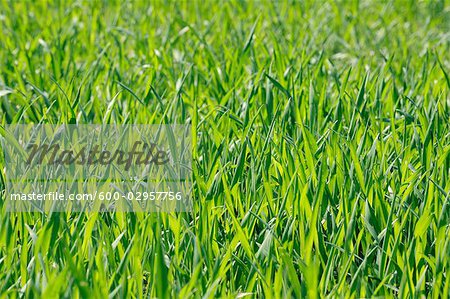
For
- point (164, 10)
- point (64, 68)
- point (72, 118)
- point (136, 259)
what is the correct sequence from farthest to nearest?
point (164, 10) → point (64, 68) → point (72, 118) → point (136, 259)

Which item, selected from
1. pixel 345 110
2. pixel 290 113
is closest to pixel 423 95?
pixel 345 110

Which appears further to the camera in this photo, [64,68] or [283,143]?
[64,68]

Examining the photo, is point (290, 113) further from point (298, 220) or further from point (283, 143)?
point (298, 220)

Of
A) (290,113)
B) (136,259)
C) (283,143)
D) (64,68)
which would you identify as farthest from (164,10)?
(136,259)

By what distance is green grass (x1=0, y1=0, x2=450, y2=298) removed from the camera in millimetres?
1763

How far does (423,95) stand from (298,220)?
1.14 metres

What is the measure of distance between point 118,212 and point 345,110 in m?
1.02

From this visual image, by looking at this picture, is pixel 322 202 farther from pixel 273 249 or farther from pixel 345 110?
pixel 345 110

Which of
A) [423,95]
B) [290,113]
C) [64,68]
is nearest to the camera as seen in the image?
[290,113]

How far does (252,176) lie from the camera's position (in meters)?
2.13

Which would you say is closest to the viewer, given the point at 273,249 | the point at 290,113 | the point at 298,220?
the point at 273,249

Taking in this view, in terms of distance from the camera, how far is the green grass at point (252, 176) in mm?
1763

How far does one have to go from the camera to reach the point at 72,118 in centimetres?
250

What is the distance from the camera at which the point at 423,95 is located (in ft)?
9.54
